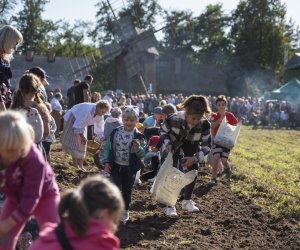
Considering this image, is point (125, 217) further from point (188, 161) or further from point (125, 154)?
point (188, 161)

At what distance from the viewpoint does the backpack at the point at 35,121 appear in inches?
217

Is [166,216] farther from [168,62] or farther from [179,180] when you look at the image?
[168,62]

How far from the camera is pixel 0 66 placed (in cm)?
593

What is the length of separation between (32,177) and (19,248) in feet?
5.50

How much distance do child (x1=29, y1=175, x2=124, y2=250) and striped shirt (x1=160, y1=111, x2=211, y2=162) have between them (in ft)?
14.8

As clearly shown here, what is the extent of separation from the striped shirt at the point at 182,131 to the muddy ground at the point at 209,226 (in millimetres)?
925

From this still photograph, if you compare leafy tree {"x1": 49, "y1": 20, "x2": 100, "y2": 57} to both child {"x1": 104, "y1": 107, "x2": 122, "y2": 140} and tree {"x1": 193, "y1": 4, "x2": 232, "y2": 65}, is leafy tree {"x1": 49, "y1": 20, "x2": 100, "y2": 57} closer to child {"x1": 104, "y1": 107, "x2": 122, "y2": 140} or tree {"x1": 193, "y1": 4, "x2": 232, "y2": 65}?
tree {"x1": 193, "y1": 4, "x2": 232, "y2": 65}

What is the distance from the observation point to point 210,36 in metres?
80.7

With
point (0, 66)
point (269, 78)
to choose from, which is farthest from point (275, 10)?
point (0, 66)

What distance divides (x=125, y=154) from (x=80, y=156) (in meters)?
3.79

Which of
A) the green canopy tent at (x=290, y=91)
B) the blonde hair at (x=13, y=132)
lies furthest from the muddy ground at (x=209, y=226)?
the green canopy tent at (x=290, y=91)

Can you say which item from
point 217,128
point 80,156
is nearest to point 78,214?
point 217,128

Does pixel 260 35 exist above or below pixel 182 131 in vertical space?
above

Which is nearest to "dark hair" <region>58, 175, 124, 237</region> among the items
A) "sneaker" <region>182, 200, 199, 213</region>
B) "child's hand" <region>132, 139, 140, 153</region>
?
"child's hand" <region>132, 139, 140, 153</region>
